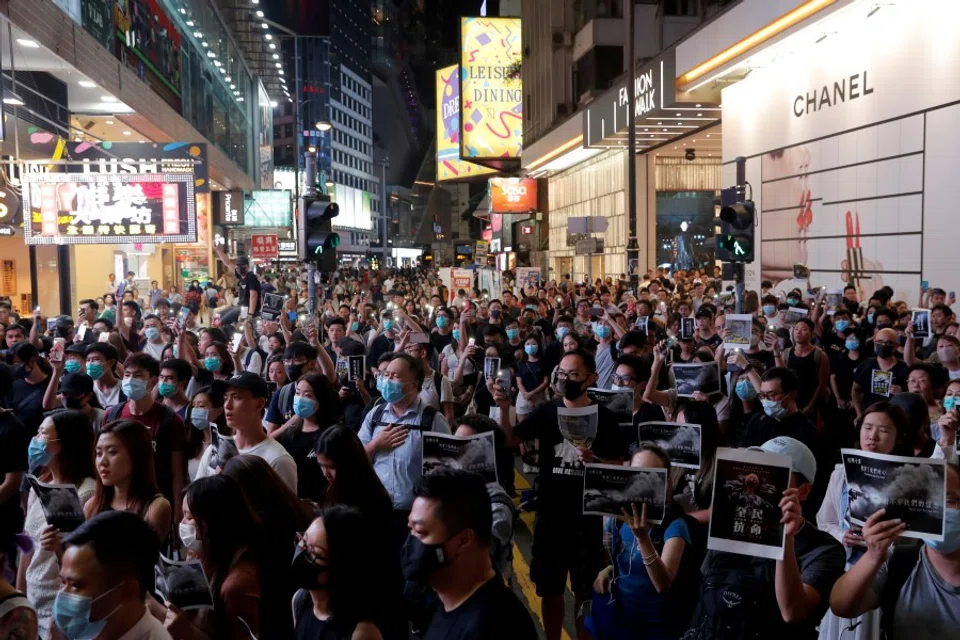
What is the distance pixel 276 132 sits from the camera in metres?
140

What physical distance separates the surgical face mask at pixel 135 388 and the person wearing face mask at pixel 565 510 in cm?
266

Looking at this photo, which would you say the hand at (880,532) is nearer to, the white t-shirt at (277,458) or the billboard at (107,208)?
the white t-shirt at (277,458)

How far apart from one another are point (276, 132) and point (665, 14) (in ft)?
364

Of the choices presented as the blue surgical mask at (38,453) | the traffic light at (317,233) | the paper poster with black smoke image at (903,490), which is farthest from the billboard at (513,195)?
the paper poster with black smoke image at (903,490)

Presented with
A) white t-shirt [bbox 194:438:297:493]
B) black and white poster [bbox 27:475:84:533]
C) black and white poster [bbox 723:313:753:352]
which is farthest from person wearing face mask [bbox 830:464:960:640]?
black and white poster [bbox 723:313:753:352]

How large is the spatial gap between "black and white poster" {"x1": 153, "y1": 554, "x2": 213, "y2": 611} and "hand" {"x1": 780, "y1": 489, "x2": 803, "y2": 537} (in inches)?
81.9

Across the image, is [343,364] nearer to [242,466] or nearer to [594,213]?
[242,466]

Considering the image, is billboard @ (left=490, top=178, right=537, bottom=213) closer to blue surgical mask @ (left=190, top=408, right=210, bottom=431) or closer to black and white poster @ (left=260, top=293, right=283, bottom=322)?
black and white poster @ (left=260, top=293, right=283, bottom=322)

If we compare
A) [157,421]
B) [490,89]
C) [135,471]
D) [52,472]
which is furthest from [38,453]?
[490,89]

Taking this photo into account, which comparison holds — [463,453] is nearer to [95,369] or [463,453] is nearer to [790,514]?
[790,514]

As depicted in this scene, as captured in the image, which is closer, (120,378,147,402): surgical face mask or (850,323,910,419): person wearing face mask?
(120,378,147,402): surgical face mask

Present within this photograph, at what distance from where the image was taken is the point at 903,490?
3.29 meters

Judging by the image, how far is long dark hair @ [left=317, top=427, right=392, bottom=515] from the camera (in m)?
4.64

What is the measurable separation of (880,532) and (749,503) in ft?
1.48
